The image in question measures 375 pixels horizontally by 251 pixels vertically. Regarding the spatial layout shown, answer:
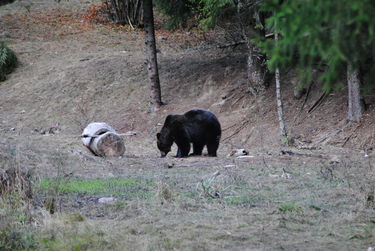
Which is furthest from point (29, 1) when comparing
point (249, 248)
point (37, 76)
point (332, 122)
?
point (249, 248)

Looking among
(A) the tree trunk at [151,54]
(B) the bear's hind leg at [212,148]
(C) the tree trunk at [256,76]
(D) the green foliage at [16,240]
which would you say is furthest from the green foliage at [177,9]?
(D) the green foliage at [16,240]

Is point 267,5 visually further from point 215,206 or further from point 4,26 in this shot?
point 4,26

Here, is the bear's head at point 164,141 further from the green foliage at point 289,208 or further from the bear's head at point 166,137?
the green foliage at point 289,208

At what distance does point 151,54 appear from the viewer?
70.4ft

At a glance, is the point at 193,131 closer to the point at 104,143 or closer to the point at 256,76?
the point at 104,143

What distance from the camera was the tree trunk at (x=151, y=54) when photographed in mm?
21109

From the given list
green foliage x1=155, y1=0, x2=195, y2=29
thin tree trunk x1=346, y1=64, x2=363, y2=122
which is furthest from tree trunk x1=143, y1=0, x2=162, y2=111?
thin tree trunk x1=346, y1=64, x2=363, y2=122

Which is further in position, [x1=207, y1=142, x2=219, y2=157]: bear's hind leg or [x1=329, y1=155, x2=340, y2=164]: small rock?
[x1=207, y1=142, x2=219, y2=157]: bear's hind leg

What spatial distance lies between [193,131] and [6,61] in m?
15.7

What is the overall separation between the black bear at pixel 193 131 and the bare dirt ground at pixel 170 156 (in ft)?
2.19

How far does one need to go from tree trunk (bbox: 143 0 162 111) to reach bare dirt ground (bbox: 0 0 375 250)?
0.63m

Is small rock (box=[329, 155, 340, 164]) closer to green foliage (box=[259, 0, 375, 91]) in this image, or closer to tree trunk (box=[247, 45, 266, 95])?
tree trunk (box=[247, 45, 266, 95])

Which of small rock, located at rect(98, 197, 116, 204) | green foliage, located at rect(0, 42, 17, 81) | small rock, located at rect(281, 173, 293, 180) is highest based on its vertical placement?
green foliage, located at rect(0, 42, 17, 81)

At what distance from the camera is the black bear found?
15062 mm
